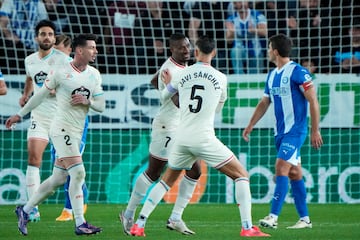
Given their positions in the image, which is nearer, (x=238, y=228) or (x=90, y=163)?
(x=238, y=228)

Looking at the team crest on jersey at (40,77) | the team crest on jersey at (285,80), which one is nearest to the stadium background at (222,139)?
the team crest on jersey at (40,77)

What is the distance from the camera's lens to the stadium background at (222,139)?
1538 cm

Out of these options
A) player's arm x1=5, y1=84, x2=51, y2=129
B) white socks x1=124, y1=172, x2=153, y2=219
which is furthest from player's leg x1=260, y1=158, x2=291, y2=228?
player's arm x1=5, y1=84, x2=51, y2=129

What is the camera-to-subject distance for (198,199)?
1561 cm

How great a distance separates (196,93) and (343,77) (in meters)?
6.15

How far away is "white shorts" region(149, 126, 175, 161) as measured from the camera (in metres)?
10.7

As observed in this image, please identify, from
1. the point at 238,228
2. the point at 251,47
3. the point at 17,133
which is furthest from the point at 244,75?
the point at 238,228

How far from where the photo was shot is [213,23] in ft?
54.9

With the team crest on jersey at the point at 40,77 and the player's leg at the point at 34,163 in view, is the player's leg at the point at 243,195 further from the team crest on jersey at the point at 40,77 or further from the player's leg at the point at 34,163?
the team crest on jersey at the point at 40,77

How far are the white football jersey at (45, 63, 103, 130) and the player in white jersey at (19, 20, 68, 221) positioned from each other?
2.39m

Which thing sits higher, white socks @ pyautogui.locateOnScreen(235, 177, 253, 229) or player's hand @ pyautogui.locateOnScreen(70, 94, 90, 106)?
player's hand @ pyautogui.locateOnScreen(70, 94, 90, 106)

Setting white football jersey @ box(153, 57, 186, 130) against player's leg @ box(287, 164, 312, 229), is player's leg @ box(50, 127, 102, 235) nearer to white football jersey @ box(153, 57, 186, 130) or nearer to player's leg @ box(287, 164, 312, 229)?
white football jersey @ box(153, 57, 186, 130)

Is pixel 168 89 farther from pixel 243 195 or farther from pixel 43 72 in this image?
pixel 43 72

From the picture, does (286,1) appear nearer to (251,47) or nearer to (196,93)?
(251,47)
